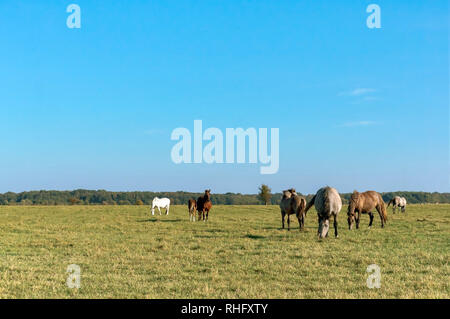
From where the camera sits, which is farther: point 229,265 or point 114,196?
point 114,196

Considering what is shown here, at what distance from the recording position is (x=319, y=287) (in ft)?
29.9

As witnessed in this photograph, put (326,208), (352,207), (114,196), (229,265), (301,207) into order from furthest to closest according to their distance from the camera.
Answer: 1. (114,196)
2. (352,207)
3. (301,207)
4. (326,208)
5. (229,265)

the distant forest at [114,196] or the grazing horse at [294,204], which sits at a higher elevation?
the grazing horse at [294,204]

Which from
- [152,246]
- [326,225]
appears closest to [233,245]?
[152,246]

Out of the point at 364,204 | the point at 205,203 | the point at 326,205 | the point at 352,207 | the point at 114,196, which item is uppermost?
the point at 326,205

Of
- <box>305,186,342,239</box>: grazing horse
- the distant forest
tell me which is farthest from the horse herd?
the distant forest

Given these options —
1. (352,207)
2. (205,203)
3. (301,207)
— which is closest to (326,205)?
(301,207)

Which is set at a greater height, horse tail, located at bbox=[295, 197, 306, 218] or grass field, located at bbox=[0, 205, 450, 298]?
horse tail, located at bbox=[295, 197, 306, 218]

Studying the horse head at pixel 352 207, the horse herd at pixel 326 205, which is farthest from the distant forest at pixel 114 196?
the horse head at pixel 352 207

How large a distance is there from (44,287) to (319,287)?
6381 millimetres

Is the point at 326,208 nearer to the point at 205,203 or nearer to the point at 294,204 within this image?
the point at 294,204

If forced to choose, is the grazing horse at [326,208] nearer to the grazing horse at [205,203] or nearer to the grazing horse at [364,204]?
the grazing horse at [364,204]

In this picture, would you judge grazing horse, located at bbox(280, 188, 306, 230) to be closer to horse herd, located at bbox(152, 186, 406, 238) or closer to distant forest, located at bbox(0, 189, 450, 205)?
horse herd, located at bbox(152, 186, 406, 238)
